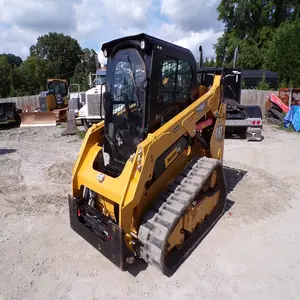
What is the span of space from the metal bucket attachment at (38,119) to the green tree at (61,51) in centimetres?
3275

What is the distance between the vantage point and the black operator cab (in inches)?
118

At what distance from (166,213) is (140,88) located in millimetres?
1447

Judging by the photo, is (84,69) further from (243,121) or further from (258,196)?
(258,196)

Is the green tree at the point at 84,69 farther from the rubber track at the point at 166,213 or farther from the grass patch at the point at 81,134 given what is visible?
the rubber track at the point at 166,213

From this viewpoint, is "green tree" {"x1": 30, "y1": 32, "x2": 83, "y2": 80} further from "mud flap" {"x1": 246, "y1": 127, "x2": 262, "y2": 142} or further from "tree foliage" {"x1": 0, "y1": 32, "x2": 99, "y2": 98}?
"mud flap" {"x1": 246, "y1": 127, "x2": 262, "y2": 142}

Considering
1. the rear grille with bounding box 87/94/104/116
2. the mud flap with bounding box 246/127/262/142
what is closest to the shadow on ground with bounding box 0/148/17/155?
the rear grille with bounding box 87/94/104/116

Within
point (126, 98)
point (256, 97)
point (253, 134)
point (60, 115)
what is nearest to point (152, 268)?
point (126, 98)

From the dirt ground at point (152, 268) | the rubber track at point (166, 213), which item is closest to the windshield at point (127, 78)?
the rubber track at point (166, 213)

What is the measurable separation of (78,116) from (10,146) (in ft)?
9.08

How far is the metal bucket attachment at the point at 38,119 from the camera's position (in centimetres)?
1341

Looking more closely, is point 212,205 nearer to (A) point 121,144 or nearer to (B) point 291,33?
(A) point 121,144

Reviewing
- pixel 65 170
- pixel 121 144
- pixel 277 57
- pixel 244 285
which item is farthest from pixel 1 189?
pixel 277 57

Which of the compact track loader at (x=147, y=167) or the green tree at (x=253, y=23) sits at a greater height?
the green tree at (x=253, y=23)

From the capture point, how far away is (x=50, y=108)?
51.8 ft
